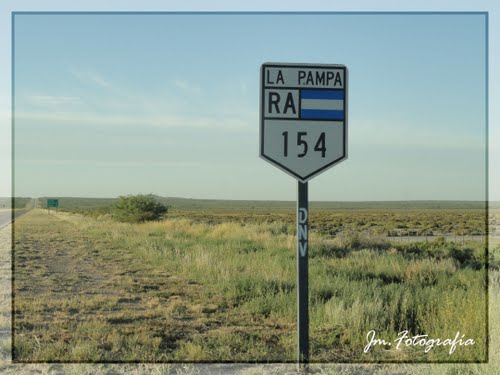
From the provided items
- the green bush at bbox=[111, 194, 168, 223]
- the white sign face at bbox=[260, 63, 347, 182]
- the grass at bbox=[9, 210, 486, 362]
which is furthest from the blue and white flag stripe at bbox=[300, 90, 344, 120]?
the green bush at bbox=[111, 194, 168, 223]

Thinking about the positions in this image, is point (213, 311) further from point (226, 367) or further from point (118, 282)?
point (118, 282)

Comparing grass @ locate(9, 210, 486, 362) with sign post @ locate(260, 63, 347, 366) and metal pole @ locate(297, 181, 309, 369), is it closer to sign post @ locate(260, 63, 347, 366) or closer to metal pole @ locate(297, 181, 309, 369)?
metal pole @ locate(297, 181, 309, 369)

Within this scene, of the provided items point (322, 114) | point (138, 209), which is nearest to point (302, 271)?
point (322, 114)

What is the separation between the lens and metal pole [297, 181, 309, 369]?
234 inches

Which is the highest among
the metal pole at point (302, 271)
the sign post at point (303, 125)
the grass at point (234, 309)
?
the sign post at point (303, 125)

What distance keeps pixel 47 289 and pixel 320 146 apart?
7.99 m

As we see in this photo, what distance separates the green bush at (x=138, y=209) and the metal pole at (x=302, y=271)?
42.8 meters

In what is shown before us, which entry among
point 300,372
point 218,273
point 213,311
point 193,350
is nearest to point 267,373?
point 300,372

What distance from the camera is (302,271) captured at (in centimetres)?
599
